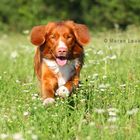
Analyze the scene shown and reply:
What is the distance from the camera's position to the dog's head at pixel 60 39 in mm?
6820

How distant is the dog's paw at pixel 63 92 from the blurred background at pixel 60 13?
71.6 feet

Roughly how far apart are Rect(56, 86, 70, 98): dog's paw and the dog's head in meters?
0.27

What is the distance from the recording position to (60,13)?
1225 inches

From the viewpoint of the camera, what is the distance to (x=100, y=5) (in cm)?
3022

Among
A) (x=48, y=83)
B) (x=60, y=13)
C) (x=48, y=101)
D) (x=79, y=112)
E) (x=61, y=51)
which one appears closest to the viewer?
(x=79, y=112)

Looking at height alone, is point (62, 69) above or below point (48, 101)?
above

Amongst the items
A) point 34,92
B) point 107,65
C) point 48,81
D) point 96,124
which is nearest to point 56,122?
point 96,124

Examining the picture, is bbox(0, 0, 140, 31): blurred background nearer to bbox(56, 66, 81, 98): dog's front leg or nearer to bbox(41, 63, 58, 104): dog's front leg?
Answer: bbox(56, 66, 81, 98): dog's front leg

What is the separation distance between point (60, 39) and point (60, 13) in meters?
24.5

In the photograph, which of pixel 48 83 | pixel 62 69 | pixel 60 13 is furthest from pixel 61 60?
pixel 60 13

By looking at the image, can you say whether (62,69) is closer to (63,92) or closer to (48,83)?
(48,83)

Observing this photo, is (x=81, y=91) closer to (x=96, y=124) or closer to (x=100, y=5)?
(x=96, y=124)

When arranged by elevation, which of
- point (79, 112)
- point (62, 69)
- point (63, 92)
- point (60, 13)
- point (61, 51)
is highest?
point (60, 13)

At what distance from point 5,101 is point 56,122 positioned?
1174 millimetres
